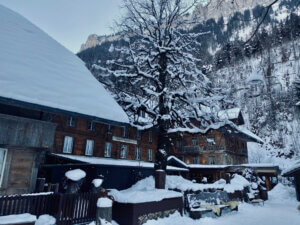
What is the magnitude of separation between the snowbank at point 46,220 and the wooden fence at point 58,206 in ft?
0.46

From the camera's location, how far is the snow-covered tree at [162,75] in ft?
44.8

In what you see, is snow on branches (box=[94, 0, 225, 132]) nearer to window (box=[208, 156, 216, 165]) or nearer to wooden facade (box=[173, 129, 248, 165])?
wooden facade (box=[173, 129, 248, 165])

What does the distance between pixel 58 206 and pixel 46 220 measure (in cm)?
52

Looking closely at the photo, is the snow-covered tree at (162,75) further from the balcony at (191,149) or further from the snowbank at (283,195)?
the balcony at (191,149)

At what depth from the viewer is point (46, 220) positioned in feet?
23.7

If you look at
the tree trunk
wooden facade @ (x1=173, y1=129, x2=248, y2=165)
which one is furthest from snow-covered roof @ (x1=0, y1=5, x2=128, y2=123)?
wooden facade @ (x1=173, y1=129, x2=248, y2=165)

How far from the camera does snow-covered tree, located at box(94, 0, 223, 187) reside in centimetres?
1364

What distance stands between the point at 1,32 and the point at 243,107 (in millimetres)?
58061

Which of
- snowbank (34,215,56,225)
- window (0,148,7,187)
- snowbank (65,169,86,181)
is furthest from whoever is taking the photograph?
snowbank (65,169,86,181)

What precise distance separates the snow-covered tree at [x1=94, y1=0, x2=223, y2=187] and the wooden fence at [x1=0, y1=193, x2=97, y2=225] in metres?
5.89

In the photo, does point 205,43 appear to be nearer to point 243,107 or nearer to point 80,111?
point 80,111

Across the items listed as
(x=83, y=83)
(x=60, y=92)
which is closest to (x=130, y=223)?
(x=60, y=92)

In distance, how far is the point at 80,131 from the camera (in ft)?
93.1

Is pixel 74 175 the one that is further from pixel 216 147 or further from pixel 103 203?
pixel 216 147
